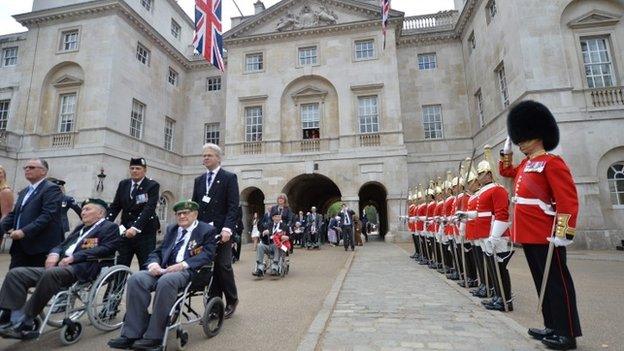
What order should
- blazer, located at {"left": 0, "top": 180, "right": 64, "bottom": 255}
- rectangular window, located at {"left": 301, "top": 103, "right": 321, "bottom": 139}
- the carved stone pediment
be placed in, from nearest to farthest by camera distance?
blazer, located at {"left": 0, "top": 180, "right": 64, "bottom": 255} < the carved stone pediment < rectangular window, located at {"left": 301, "top": 103, "right": 321, "bottom": 139}

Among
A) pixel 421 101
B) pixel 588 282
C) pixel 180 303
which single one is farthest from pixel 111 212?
pixel 421 101

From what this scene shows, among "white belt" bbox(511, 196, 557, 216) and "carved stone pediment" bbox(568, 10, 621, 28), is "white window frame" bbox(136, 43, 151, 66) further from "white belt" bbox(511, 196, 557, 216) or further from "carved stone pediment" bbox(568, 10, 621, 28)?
"white belt" bbox(511, 196, 557, 216)

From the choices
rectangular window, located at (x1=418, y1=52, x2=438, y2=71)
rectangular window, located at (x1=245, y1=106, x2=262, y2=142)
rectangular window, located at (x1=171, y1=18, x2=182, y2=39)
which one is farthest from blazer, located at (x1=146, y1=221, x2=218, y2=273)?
rectangular window, located at (x1=171, y1=18, x2=182, y2=39)

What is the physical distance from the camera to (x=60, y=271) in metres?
4.04

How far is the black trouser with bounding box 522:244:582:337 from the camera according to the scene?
11.8ft

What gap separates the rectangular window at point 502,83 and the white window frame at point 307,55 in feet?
34.6

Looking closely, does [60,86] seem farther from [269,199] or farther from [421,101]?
[421,101]

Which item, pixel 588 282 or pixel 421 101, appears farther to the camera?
pixel 421 101

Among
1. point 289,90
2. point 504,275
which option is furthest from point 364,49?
point 504,275

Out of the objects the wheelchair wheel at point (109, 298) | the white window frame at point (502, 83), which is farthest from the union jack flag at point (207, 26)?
the white window frame at point (502, 83)

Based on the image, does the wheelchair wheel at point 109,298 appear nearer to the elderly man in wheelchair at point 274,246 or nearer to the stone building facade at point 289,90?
the elderly man in wheelchair at point 274,246

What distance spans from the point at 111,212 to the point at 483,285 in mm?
6274

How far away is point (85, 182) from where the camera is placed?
60.7 feet

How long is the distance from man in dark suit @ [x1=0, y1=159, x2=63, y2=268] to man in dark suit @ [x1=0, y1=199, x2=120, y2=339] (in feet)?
1.06
